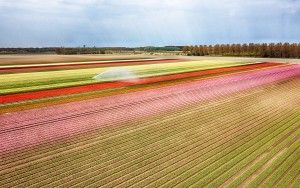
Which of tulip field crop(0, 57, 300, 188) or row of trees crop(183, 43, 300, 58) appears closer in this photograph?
tulip field crop(0, 57, 300, 188)

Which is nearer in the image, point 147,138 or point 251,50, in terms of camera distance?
point 147,138

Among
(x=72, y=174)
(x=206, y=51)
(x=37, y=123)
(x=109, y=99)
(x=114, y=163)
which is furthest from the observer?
(x=206, y=51)

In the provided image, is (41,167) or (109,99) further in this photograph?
(109,99)

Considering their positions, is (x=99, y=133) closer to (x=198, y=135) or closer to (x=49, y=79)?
(x=198, y=135)

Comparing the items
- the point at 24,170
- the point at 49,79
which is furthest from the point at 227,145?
the point at 49,79

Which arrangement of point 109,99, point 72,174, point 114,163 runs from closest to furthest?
point 72,174 < point 114,163 < point 109,99
